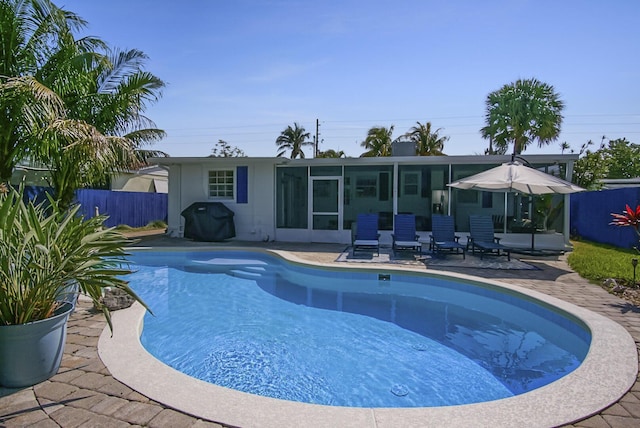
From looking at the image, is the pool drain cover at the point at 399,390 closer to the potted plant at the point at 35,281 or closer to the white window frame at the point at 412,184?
the potted plant at the point at 35,281

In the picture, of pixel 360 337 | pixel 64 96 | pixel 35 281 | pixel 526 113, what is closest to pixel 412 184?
pixel 526 113

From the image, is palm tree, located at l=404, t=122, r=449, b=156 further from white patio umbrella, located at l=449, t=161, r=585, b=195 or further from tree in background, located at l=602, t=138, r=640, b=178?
white patio umbrella, located at l=449, t=161, r=585, b=195

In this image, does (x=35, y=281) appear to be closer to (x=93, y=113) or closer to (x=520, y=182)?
(x=520, y=182)

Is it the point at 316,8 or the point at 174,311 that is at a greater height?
the point at 316,8

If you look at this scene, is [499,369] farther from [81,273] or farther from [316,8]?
[316,8]

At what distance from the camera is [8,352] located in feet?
8.98

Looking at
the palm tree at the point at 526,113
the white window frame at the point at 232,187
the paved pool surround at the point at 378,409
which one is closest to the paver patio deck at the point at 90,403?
the paved pool surround at the point at 378,409

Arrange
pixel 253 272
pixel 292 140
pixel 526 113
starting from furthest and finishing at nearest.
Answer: pixel 292 140 < pixel 526 113 < pixel 253 272

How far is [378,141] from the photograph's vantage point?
27500 millimetres

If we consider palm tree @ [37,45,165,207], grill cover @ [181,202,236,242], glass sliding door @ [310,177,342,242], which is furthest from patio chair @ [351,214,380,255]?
palm tree @ [37,45,165,207]

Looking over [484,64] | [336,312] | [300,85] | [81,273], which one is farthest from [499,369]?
[300,85]

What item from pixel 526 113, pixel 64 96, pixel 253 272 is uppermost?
pixel 526 113

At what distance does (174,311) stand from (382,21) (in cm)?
752

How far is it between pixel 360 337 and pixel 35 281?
3905 millimetres
